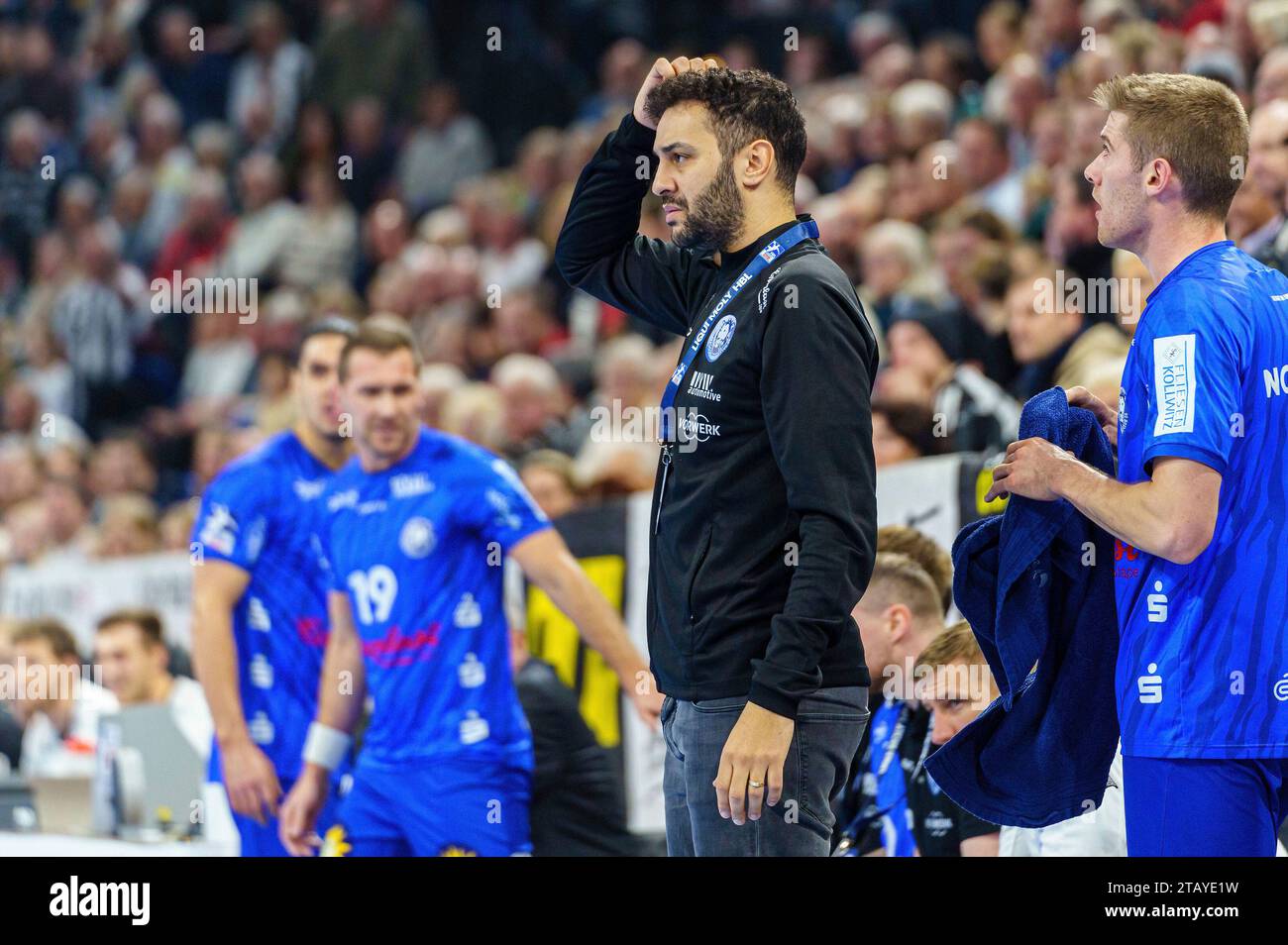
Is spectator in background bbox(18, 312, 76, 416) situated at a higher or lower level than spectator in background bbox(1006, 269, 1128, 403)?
higher

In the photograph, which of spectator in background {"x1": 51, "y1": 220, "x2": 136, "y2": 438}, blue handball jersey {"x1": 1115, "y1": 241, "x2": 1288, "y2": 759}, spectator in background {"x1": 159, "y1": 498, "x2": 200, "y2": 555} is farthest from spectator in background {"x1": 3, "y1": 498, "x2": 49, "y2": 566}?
blue handball jersey {"x1": 1115, "y1": 241, "x2": 1288, "y2": 759}

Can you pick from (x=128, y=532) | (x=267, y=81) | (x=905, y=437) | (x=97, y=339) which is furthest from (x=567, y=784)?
(x=267, y=81)

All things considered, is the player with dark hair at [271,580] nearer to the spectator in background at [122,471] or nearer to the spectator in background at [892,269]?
the spectator in background at [892,269]

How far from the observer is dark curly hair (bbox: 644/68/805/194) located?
11.5 ft

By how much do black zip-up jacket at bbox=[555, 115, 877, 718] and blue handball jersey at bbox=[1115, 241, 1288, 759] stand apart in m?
0.53

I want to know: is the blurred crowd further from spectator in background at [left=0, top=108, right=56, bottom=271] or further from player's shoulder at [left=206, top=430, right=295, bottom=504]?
player's shoulder at [left=206, top=430, right=295, bottom=504]

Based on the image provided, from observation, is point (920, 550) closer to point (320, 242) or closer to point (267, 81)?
point (320, 242)

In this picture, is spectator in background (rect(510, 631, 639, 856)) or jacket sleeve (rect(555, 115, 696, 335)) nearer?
jacket sleeve (rect(555, 115, 696, 335))

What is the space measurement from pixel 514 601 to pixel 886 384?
178 cm

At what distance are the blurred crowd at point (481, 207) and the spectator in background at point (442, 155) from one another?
1.1 inches

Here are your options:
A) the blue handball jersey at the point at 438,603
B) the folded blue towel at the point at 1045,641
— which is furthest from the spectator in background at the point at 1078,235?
the folded blue towel at the point at 1045,641
